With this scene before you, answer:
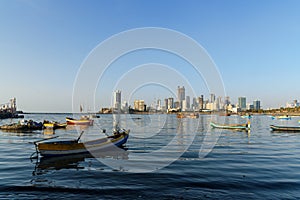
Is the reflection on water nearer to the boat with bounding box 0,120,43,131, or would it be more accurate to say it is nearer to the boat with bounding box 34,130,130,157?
the boat with bounding box 34,130,130,157

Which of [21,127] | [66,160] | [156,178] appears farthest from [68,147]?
[21,127]

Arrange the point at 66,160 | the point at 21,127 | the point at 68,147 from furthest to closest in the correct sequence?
the point at 21,127 < the point at 68,147 < the point at 66,160

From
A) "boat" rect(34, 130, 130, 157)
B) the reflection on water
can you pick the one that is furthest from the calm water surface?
"boat" rect(34, 130, 130, 157)

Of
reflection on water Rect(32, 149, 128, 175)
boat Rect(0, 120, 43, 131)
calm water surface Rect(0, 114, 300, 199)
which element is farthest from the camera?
boat Rect(0, 120, 43, 131)

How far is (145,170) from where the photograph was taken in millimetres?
23047

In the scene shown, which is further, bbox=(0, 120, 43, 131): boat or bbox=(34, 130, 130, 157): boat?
bbox=(0, 120, 43, 131): boat

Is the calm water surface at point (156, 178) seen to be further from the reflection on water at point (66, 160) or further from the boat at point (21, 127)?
the boat at point (21, 127)

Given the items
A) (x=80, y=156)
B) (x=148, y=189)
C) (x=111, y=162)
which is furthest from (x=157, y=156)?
(x=148, y=189)

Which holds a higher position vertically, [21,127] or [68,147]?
[68,147]

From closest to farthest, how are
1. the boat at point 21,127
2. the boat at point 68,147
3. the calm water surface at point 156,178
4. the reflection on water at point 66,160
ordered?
the calm water surface at point 156,178 → the reflection on water at point 66,160 → the boat at point 68,147 → the boat at point 21,127

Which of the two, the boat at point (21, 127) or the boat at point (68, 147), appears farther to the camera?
the boat at point (21, 127)

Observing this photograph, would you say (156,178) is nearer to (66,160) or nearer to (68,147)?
(66,160)

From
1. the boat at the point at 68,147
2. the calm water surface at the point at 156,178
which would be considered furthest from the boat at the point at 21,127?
the boat at the point at 68,147

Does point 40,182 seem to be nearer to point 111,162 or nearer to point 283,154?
point 111,162
